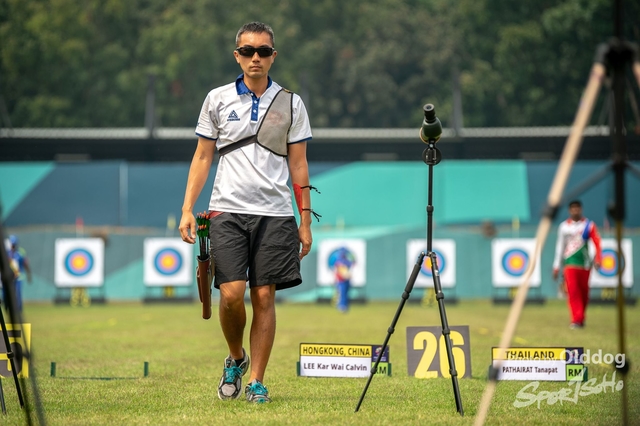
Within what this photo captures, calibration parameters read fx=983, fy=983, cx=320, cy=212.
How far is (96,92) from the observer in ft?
150

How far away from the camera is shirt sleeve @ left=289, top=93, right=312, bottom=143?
5.92 meters

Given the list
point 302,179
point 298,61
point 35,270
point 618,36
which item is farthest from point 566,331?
point 298,61

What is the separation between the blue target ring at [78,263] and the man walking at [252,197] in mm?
21042

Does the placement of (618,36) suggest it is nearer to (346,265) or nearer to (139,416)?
(139,416)

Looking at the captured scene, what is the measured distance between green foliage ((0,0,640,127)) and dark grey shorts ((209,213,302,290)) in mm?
36580

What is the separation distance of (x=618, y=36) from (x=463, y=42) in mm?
42899

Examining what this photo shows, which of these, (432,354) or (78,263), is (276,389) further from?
(78,263)

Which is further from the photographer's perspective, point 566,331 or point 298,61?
point 298,61

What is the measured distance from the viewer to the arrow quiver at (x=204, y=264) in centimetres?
573

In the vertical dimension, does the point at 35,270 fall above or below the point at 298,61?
below

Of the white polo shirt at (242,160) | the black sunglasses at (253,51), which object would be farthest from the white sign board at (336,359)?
the black sunglasses at (253,51)

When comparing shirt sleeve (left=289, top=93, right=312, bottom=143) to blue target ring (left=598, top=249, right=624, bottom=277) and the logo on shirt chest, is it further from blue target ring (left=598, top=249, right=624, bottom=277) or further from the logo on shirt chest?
blue target ring (left=598, top=249, right=624, bottom=277)

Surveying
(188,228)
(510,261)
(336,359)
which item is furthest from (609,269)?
(188,228)

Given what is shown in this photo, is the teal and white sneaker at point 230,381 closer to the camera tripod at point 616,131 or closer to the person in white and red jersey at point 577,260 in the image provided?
the camera tripod at point 616,131
